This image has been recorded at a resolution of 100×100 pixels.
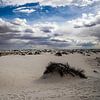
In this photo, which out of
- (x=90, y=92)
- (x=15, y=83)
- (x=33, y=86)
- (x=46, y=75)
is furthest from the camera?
(x=46, y=75)

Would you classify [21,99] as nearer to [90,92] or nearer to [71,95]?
[71,95]

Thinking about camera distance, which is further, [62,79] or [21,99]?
[62,79]

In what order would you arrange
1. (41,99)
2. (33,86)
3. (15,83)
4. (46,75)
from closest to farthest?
1. (41,99)
2. (33,86)
3. (15,83)
4. (46,75)

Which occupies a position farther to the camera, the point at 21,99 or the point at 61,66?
the point at 61,66

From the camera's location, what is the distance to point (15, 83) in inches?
533

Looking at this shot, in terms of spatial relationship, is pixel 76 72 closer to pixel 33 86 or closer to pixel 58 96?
pixel 33 86

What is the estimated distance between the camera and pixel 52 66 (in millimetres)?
15031

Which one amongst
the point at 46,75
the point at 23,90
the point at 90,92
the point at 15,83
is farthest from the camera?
the point at 46,75

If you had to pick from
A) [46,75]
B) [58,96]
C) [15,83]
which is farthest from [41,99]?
[46,75]

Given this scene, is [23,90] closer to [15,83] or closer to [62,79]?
[15,83]

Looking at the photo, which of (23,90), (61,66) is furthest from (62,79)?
(23,90)

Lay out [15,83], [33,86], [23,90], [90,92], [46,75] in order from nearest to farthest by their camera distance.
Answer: [90,92] → [23,90] → [33,86] → [15,83] → [46,75]

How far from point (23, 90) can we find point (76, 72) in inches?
183

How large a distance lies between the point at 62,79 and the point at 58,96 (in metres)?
4.14
